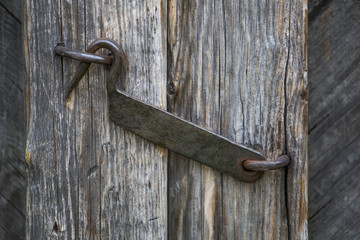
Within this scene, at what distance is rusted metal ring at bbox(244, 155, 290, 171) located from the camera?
2.85ft

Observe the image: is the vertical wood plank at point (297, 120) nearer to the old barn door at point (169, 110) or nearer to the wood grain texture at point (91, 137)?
the old barn door at point (169, 110)

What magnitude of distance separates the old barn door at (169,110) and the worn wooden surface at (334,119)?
31 cm

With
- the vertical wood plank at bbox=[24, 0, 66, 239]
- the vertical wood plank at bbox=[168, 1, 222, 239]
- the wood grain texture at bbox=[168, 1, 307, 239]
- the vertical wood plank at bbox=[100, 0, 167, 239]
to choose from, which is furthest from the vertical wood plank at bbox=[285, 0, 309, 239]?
the vertical wood plank at bbox=[24, 0, 66, 239]

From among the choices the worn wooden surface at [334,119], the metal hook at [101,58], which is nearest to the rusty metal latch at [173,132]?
the metal hook at [101,58]

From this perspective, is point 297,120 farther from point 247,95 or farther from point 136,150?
point 136,150

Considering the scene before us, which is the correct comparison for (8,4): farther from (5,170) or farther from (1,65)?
(5,170)

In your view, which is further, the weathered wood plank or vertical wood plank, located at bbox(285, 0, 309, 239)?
the weathered wood plank

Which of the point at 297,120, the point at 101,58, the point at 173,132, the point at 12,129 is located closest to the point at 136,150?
the point at 173,132

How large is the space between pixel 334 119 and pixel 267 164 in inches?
17.0

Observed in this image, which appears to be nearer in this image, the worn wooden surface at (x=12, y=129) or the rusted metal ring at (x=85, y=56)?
the rusted metal ring at (x=85, y=56)

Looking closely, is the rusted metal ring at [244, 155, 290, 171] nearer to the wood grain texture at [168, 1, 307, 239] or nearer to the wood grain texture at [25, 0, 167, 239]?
the wood grain texture at [168, 1, 307, 239]

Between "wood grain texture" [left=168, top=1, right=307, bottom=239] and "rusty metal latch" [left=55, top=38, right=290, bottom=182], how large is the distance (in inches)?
1.2

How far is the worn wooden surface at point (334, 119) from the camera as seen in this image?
3.79 ft

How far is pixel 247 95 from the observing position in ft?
3.00
